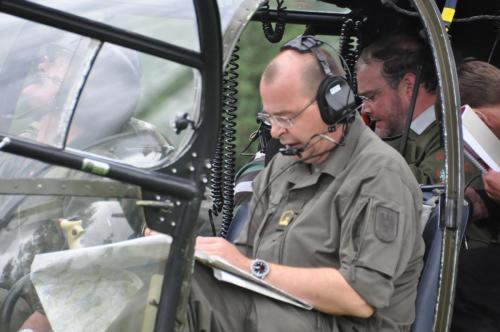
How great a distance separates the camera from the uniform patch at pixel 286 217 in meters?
2.70

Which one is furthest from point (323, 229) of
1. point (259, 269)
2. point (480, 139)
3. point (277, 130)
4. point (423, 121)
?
point (423, 121)

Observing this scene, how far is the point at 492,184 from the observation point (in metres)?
2.93

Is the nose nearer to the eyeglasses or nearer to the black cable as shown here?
the eyeglasses

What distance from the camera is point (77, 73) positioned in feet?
6.68

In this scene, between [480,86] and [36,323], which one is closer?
[36,323]

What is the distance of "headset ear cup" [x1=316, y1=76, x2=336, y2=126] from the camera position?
103 inches

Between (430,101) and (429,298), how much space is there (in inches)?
40.5

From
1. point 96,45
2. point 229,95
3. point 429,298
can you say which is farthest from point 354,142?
point 96,45

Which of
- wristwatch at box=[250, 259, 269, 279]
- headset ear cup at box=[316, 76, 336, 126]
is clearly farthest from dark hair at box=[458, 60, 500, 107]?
wristwatch at box=[250, 259, 269, 279]

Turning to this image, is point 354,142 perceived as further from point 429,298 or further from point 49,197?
point 49,197

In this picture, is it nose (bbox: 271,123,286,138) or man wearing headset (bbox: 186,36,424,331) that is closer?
man wearing headset (bbox: 186,36,424,331)

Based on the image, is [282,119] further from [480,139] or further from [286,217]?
[480,139]

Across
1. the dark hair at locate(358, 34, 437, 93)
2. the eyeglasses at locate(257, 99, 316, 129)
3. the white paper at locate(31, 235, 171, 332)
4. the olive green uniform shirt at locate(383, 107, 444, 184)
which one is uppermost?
the eyeglasses at locate(257, 99, 316, 129)

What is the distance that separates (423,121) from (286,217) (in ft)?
3.10
